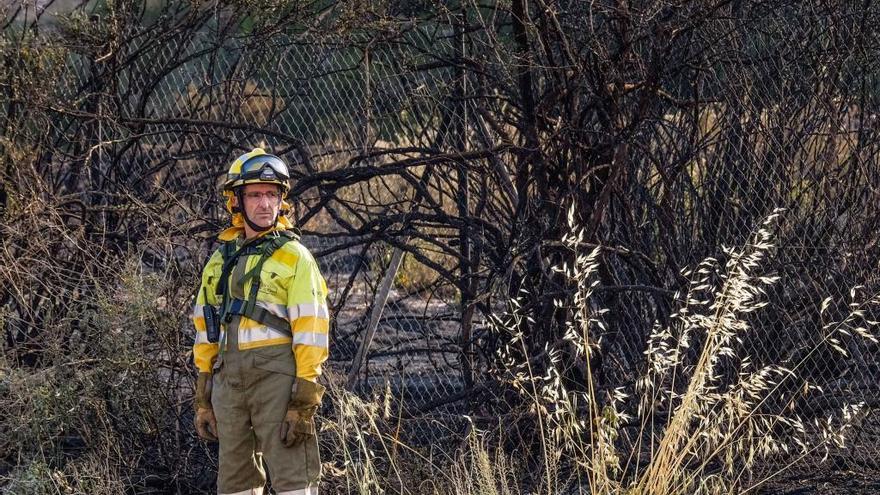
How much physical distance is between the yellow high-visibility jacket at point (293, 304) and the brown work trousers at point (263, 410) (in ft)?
0.18

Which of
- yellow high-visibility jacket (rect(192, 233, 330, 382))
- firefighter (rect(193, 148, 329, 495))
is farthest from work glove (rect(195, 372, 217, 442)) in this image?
yellow high-visibility jacket (rect(192, 233, 330, 382))

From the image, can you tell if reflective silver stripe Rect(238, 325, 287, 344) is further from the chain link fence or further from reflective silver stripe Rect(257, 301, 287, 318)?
the chain link fence

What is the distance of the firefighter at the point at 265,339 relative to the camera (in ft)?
14.0

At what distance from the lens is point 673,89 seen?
559 centimetres

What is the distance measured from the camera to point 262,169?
4.38 meters

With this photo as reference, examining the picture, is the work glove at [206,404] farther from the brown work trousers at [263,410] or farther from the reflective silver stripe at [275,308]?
the reflective silver stripe at [275,308]

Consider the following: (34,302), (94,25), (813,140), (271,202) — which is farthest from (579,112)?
(34,302)

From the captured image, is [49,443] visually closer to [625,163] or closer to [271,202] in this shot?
[271,202]

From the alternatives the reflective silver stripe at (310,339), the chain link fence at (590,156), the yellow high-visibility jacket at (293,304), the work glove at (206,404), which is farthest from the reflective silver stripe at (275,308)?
the chain link fence at (590,156)

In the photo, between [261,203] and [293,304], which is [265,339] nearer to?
[293,304]

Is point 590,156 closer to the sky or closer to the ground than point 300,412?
closer to the sky

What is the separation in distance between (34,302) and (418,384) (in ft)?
7.49

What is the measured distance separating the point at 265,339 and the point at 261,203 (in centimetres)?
57

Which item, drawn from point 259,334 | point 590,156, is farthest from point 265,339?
point 590,156
